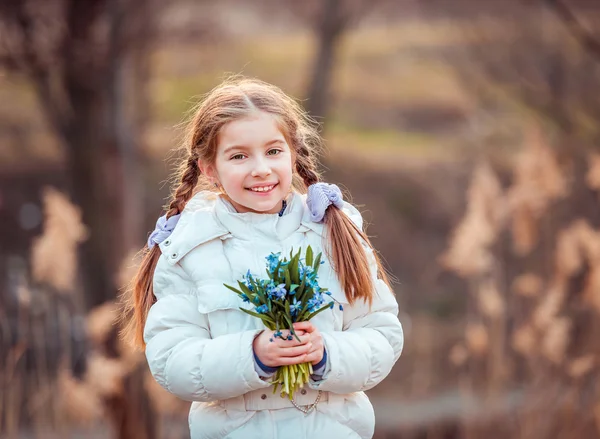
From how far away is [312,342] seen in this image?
208 cm

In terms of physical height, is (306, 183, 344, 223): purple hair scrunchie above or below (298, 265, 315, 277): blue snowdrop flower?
above

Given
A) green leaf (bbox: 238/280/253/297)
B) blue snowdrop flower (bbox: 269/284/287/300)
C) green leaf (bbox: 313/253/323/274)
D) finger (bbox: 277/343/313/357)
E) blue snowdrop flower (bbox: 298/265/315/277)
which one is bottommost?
finger (bbox: 277/343/313/357)

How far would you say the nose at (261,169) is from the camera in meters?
2.21

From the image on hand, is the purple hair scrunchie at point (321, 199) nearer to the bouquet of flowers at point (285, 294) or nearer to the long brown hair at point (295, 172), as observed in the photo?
the long brown hair at point (295, 172)

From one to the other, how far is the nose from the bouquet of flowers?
24 cm

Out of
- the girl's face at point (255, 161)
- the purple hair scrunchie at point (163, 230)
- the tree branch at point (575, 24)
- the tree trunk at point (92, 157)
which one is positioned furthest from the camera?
the tree branch at point (575, 24)

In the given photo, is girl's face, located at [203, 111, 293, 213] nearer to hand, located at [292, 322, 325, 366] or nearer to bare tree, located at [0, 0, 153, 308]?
hand, located at [292, 322, 325, 366]

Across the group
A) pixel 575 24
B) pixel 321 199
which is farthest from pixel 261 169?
pixel 575 24

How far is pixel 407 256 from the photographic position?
8.58 m

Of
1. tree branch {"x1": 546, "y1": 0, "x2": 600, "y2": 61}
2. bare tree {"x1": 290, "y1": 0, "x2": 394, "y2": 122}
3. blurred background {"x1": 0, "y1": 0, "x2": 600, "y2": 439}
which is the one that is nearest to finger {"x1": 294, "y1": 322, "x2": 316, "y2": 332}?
blurred background {"x1": 0, "y1": 0, "x2": 600, "y2": 439}

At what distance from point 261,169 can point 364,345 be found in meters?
0.47

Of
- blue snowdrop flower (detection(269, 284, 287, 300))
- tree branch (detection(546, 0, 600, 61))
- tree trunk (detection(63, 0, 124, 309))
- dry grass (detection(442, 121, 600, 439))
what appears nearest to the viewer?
blue snowdrop flower (detection(269, 284, 287, 300))

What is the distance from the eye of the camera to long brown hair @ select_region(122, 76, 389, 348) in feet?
7.33

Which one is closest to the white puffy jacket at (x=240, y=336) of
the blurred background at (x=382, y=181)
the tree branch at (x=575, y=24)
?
the blurred background at (x=382, y=181)
